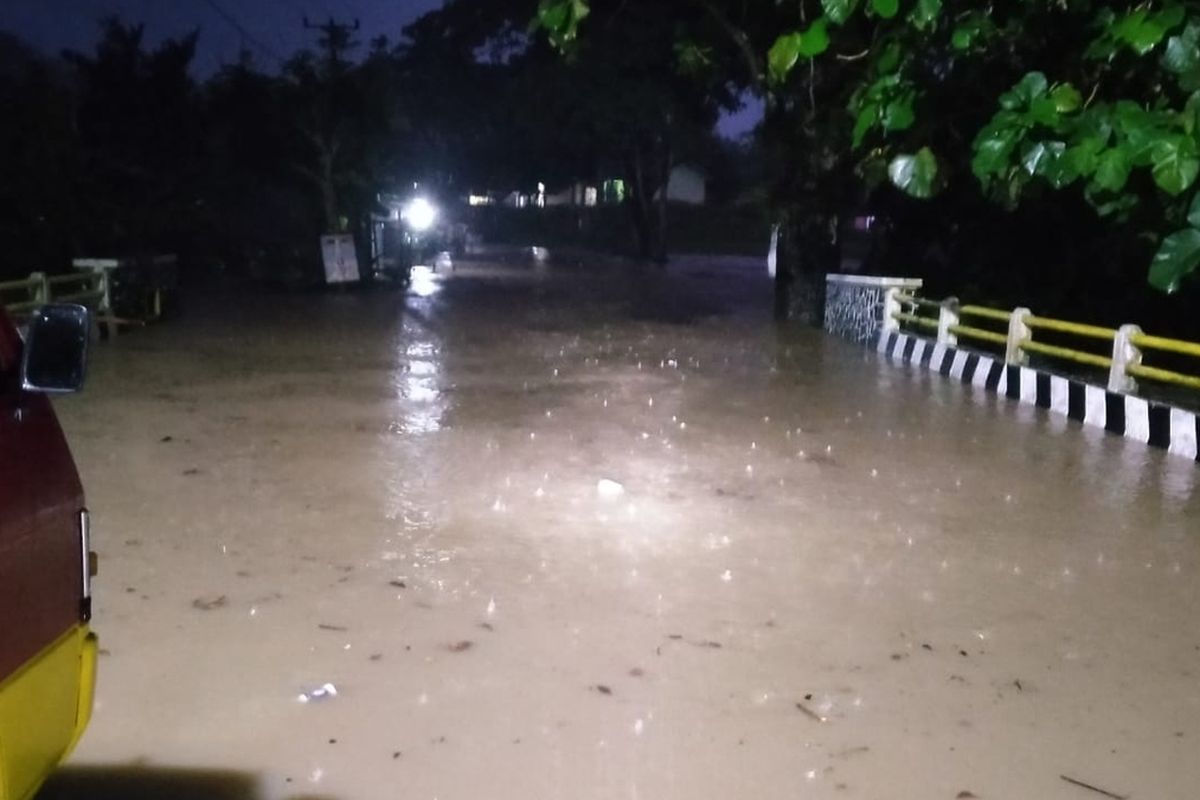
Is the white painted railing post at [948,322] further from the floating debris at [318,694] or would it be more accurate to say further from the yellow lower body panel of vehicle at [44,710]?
the yellow lower body panel of vehicle at [44,710]

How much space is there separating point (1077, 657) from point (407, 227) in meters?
31.6

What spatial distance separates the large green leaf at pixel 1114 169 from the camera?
18.9 feet

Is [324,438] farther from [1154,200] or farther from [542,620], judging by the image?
[1154,200]

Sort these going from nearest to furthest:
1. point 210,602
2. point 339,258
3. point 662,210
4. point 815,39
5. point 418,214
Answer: point 210,602
point 815,39
point 339,258
point 418,214
point 662,210

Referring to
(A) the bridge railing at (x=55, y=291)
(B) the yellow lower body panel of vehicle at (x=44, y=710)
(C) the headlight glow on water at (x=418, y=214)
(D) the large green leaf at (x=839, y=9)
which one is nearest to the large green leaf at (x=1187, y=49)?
(D) the large green leaf at (x=839, y=9)

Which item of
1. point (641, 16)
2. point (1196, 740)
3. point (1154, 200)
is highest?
point (641, 16)

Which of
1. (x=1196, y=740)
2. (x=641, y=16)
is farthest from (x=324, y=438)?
(x=641, y=16)

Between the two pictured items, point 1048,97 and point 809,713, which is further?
point 1048,97

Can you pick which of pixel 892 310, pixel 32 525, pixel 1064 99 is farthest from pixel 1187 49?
pixel 892 310

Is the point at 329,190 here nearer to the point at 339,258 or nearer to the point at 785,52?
the point at 339,258

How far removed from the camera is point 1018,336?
12172mm

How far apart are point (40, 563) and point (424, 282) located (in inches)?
1062

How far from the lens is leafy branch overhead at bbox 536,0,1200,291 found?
575 centimetres

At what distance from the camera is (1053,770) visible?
4.08 metres
